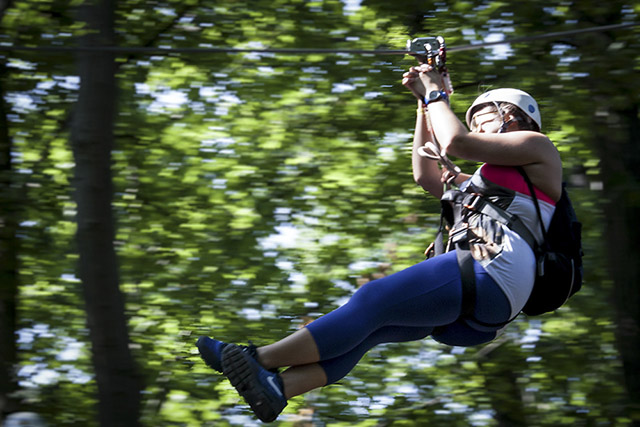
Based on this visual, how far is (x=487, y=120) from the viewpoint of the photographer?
3.07 m

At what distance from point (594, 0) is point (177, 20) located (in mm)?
2990

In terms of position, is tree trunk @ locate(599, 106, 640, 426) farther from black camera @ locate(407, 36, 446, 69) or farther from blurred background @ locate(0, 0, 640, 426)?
black camera @ locate(407, 36, 446, 69)

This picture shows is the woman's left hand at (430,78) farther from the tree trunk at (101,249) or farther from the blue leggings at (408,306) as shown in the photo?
the tree trunk at (101,249)

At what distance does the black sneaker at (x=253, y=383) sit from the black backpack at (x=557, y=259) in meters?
1.00

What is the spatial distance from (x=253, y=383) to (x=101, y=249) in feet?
4.69

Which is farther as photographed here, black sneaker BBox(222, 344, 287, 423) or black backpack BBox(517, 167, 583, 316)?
black backpack BBox(517, 167, 583, 316)

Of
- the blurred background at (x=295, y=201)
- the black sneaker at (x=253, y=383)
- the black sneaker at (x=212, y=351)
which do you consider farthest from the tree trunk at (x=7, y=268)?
the black sneaker at (x=253, y=383)

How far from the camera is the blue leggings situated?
111 inches

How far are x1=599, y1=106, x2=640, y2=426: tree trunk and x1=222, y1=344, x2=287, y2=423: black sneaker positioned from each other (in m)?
3.85

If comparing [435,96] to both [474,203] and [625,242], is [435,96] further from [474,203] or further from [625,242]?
[625,242]

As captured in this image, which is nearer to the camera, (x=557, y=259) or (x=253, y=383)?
(x=253, y=383)

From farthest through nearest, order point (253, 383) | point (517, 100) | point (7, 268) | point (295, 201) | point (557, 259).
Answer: point (295, 201)
point (7, 268)
point (517, 100)
point (557, 259)
point (253, 383)

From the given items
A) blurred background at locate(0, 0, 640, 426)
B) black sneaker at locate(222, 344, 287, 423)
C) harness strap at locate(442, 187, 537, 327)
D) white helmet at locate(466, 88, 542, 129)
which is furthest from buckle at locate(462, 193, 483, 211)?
blurred background at locate(0, 0, 640, 426)

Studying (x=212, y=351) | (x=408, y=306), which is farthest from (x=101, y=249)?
(x=408, y=306)
